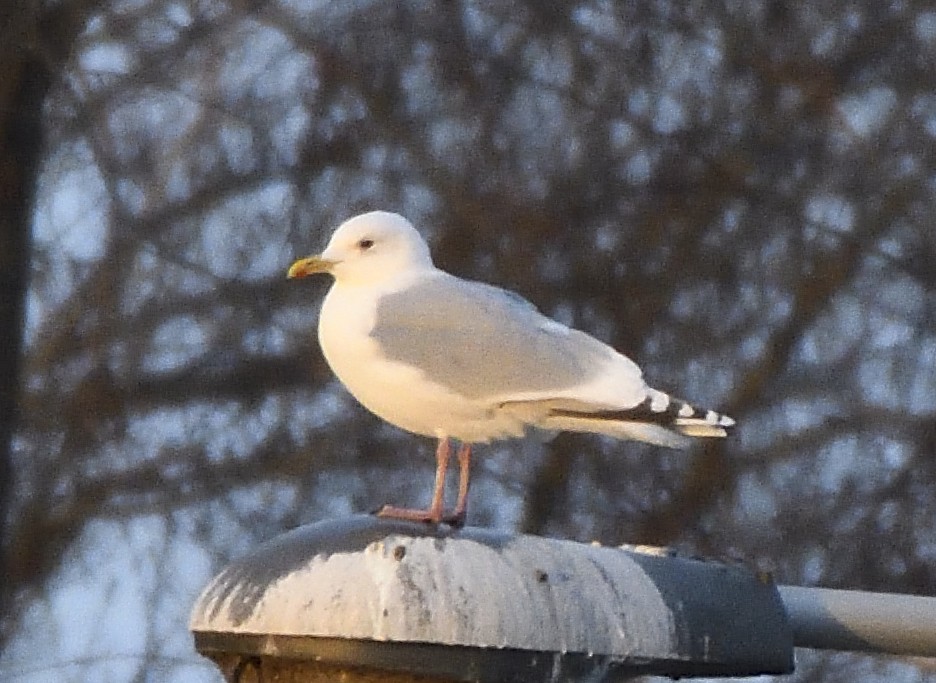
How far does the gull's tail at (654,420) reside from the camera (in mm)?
1846

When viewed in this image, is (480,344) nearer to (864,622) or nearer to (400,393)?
(400,393)

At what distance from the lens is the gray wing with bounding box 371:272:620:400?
6.64ft

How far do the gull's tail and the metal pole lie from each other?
342mm

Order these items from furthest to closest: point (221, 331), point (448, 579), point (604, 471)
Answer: point (221, 331) → point (604, 471) → point (448, 579)

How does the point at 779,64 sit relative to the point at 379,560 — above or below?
above

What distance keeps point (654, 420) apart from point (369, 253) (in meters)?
0.47

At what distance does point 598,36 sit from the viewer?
4.46m

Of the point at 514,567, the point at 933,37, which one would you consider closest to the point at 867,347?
the point at 933,37

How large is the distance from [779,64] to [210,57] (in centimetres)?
123

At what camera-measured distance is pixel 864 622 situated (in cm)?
148

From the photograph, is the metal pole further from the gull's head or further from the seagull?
the gull's head

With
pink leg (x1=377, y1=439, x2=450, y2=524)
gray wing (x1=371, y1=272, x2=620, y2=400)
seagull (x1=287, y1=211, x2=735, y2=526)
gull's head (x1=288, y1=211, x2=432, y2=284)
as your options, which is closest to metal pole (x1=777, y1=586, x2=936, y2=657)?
pink leg (x1=377, y1=439, x2=450, y2=524)

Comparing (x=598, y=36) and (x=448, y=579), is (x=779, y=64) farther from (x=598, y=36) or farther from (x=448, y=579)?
(x=448, y=579)

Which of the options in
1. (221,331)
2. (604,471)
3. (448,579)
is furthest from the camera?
(221,331)
